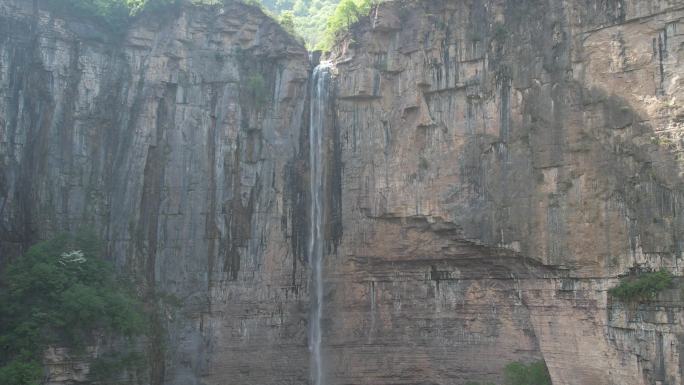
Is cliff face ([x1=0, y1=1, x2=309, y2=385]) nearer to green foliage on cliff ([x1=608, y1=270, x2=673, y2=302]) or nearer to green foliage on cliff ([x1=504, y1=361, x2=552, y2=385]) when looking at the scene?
green foliage on cliff ([x1=504, y1=361, x2=552, y2=385])

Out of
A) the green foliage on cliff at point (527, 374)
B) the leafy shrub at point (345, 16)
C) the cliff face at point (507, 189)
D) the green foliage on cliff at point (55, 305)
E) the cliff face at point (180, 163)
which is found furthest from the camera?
the leafy shrub at point (345, 16)

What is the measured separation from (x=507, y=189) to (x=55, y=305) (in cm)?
1529

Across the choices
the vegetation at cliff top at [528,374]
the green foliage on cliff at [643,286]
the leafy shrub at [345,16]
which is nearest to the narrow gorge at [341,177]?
the leafy shrub at [345,16]

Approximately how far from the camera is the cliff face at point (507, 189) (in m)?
22.7

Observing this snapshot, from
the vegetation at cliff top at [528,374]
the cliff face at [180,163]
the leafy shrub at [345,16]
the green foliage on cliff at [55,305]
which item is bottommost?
the vegetation at cliff top at [528,374]

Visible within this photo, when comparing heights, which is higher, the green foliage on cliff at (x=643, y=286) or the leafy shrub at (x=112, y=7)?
the leafy shrub at (x=112, y=7)

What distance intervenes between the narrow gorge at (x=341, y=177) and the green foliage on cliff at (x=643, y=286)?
91 centimetres

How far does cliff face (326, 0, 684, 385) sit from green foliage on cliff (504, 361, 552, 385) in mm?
512

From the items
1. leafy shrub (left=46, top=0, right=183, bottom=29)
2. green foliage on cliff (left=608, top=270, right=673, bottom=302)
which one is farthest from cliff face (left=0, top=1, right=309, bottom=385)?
green foliage on cliff (left=608, top=270, right=673, bottom=302)

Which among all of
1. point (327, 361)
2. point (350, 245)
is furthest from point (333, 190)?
point (327, 361)

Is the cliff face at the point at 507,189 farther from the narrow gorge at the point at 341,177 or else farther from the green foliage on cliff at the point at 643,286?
the green foliage on cliff at the point at 643,286

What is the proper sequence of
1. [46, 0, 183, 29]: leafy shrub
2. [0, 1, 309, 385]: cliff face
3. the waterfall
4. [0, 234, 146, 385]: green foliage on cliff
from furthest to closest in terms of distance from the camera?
[46, 0, 183, 29]: leafy shrub → the waterfall → [0, 1, 309, 385]: cliff face → [0, 234, 146, 385]: green foliage on cliff

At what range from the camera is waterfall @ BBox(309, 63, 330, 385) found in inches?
1155

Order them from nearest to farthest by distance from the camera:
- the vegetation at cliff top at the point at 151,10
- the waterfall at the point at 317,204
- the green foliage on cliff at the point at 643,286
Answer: the green foliage on cliff at the point at 643,286 < the waterfall at the point at 317,204 < the vegetation at cliff top at the point at 151,10
